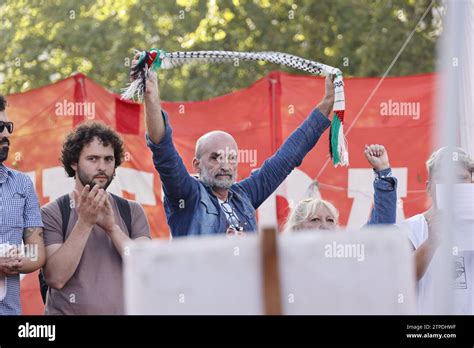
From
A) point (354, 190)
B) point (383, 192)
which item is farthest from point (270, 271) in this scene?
point (354, 190)

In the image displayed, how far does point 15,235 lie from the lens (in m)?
3.58

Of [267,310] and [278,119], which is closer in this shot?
[267,310]

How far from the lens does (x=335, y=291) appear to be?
1.80 metres

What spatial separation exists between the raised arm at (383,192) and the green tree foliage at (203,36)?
7648mm

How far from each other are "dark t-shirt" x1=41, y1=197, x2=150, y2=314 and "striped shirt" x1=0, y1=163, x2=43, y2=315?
2.7 inches

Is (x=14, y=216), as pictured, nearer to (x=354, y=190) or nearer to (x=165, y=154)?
(x=165, y=154)

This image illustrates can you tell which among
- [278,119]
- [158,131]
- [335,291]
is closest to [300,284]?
[335,291]

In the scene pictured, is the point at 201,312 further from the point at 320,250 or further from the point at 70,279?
the point at 70,279

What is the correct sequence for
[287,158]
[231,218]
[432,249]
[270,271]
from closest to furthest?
[270,271] → [432,249] → [231,218] → [287,158]

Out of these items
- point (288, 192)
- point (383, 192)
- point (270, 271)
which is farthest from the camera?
point (288, 192)

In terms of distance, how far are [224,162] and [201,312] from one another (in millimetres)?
2084

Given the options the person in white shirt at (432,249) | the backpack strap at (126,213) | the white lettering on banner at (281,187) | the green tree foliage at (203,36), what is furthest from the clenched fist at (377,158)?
the green tree foliage at (203,36)

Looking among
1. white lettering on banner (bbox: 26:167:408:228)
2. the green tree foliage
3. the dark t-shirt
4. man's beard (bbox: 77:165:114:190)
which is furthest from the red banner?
the green tree foliage

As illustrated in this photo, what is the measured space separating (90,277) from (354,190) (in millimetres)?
2422
